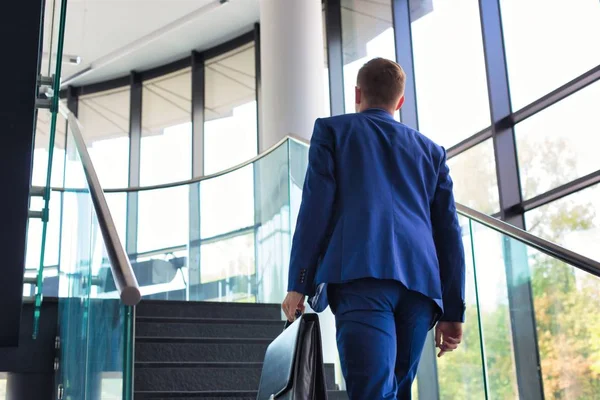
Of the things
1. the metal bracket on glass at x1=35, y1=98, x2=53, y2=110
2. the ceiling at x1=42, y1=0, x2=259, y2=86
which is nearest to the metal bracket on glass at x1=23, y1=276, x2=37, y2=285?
the metal bracket on glass at x1=35, y1=98, x2=53, y2=110

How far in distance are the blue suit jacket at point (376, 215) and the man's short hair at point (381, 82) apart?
4 cm

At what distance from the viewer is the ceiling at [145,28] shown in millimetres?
9938

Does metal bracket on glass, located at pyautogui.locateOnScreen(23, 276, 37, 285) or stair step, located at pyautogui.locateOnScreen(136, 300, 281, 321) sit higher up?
metal bracket on glass, located at pyautogui.locateOnScreen(23, 276, 37, 285)

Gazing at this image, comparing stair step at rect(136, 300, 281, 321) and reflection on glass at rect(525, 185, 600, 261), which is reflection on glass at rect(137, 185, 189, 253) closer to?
stair step at rect(136, 300, 281, 321)

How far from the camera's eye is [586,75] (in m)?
5.80

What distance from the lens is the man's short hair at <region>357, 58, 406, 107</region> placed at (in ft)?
7.00

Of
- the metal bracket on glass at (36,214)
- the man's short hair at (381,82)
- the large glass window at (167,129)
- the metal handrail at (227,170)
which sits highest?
the large glass window at (167,129)

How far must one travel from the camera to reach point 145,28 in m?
10.5

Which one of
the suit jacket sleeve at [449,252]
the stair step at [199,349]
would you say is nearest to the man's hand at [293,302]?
the suit jacket sleeve at [449,252]

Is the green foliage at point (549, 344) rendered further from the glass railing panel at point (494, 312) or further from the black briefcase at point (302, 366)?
the black briefcase at point (302, 366)

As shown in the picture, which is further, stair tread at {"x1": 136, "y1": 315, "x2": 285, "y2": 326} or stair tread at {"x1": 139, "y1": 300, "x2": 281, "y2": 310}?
→ stair tread at {"x1": 139, "y1": 300, "x2": 281, "y2": 310}

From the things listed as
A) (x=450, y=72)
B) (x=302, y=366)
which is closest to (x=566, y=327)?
(x=302, y=366)

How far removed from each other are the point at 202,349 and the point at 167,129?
7325mm

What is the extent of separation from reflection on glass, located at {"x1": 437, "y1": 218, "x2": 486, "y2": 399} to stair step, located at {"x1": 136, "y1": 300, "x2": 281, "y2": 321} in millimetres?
1449
